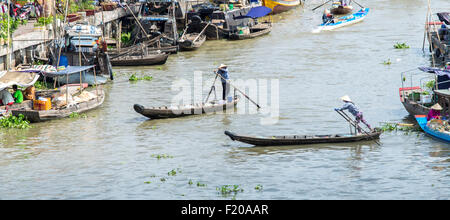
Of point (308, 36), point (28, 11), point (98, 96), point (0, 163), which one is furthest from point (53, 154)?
point (308, 36)

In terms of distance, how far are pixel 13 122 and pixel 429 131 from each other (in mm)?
11839

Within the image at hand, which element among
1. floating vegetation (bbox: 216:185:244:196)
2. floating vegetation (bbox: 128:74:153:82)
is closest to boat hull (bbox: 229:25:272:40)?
floating vegetation (bbox: 128:74:153:82)

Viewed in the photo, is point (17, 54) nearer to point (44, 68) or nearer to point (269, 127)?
point (44, 68)

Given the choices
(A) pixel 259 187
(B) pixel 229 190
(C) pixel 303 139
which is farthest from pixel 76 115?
(A) pixel 259 187

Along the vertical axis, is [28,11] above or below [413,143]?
above

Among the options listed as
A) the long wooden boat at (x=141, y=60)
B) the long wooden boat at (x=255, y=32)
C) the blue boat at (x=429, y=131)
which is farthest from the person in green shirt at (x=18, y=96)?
the long wooden boat at (x=255, y=32)

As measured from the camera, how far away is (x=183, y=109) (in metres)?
22.8

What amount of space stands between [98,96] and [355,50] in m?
16.4

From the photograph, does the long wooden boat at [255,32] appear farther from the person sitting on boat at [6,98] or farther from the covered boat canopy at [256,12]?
the person sitting on boat at [6,98]

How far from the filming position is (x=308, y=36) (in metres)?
42.2

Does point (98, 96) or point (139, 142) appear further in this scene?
point (98, 96)

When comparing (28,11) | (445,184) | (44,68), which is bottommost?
(445,184)

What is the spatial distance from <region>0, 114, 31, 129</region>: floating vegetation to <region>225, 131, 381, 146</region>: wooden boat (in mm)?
6928

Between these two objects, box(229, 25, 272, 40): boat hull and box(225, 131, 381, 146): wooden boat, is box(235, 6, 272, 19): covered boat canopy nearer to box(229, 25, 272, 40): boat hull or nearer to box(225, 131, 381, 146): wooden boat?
box(229, 25, 272, 40): boat hull
